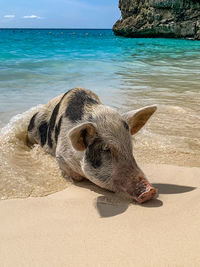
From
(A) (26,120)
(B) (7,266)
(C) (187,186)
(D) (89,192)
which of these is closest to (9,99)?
(A) (26,120)

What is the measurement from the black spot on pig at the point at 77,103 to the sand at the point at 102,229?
100cm

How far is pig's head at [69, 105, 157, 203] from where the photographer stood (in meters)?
3.19

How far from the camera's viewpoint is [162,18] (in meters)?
65.6

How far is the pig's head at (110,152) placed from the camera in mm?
3188

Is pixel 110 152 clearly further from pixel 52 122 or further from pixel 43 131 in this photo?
pixel 43 131

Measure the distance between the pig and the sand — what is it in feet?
0.57

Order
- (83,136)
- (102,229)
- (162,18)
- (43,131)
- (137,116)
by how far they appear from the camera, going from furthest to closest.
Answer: (162,18) → (43,131) → (137,116) → (83,136) → (102,229)

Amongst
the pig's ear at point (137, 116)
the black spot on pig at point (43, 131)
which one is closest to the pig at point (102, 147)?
the pig's ear at point (137, 116)

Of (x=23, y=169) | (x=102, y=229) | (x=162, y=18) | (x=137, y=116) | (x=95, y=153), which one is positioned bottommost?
(x=23, y=169)

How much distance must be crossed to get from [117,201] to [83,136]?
2.56ft

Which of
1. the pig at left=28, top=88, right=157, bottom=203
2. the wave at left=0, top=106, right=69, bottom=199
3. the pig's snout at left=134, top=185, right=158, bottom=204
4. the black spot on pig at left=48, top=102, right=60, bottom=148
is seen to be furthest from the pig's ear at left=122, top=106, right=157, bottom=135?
the black spot on pig at left=48, top=102, right=60, bottom=148

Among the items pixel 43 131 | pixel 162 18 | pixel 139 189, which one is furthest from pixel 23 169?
pixel 162 18

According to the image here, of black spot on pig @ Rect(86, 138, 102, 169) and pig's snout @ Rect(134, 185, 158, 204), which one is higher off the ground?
black spot on pig @ Rect(86, 138, 102, 169)

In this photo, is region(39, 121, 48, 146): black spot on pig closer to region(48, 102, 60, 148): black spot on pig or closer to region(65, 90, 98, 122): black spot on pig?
region(48, 102, 60, 148): black spot on pig
